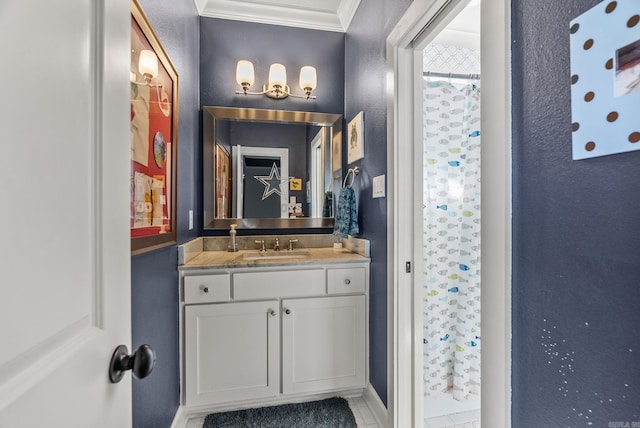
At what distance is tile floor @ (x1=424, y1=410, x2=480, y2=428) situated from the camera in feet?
5.30

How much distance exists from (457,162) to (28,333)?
204 cm

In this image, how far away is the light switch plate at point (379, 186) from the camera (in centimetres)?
154

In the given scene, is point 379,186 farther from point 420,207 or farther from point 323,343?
point 323,343

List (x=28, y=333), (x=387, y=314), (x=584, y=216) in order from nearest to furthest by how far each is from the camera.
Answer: (x=28, y=333) → (x=584, y=216) → (x=387, y=314)

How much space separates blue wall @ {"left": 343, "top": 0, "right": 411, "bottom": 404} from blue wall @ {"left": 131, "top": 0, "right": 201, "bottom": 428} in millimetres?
1108

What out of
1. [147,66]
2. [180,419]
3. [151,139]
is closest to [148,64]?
[147,66]

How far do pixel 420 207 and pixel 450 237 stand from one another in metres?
0.59

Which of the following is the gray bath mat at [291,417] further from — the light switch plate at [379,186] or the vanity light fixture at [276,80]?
the vanity light fixture at [276,80]

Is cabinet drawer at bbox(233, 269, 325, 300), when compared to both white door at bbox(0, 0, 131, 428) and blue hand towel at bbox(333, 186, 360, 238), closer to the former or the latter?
blue hand towel at bbox(333, 186, 360, 238)

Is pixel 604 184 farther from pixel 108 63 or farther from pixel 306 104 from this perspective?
pixel 306 104

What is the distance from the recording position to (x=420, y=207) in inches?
56.2

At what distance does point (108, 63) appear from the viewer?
1.71 ft

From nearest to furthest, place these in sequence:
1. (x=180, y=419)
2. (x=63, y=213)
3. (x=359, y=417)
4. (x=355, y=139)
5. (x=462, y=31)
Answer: (x=63, y=213), (x=180, y=419), (x=359, y=417), (x=462, y=31), (x=355, y=139)

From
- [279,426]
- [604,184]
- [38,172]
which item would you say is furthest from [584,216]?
[279,426]
